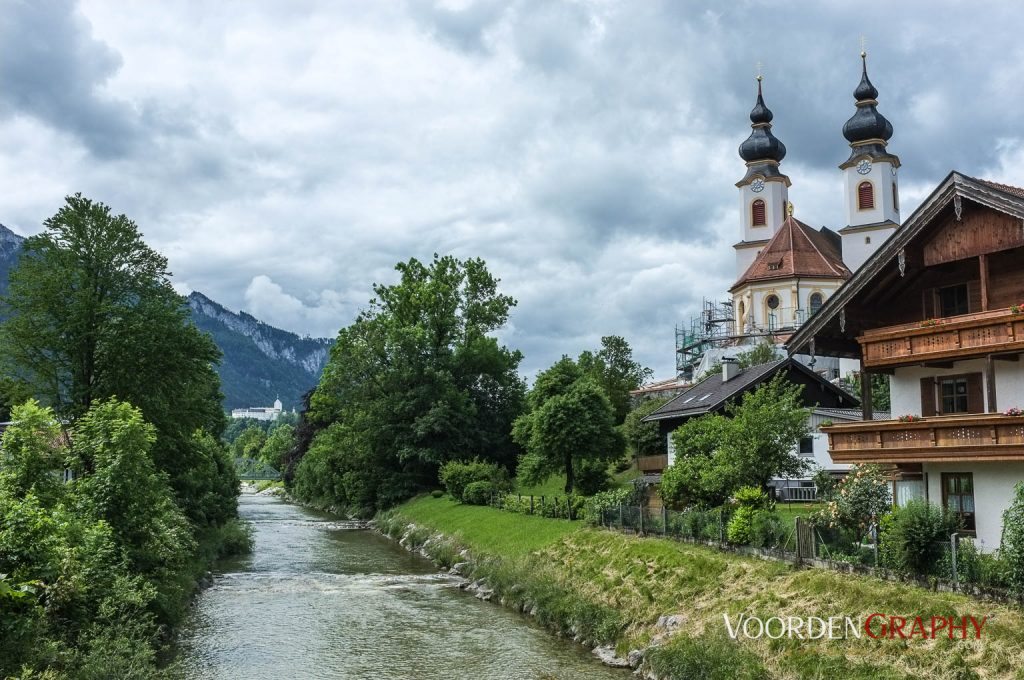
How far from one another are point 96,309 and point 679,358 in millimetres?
88064

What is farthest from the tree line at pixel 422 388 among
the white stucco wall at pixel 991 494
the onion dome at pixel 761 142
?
the onion dome at pixel 761 142

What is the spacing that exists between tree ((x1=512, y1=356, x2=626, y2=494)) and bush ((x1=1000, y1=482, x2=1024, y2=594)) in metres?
28.7

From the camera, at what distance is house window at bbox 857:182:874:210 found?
10019 cm

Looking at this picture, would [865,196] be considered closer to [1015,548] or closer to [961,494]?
[961,494]

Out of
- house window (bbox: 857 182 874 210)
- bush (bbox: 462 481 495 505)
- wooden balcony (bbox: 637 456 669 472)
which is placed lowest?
bush (bbox: 462 481 495 505)

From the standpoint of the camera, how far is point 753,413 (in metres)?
29.5

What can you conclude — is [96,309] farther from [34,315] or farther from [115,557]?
[115,557]

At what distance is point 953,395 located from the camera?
25.9m

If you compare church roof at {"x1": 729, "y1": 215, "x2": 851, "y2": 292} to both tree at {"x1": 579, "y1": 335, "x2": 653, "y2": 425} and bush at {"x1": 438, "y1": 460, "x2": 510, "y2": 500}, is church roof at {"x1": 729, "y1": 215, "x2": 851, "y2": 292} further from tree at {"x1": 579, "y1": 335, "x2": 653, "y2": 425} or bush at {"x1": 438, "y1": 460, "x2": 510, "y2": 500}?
bush at {"x1": 438, "y1": 460, "x2": 510, "y2": 500}

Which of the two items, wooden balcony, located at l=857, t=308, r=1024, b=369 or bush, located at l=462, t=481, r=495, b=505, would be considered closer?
wooden balcony, located at l=857, t=308, r=1024, b=369

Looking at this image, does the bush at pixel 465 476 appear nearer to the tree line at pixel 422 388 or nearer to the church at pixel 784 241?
the tree line at pixel 422 388

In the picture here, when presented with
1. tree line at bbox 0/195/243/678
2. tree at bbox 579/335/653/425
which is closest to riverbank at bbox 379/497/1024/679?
tree line at bbox 0/195/243/678

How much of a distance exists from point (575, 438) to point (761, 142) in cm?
7697

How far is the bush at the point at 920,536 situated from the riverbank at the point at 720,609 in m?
0.65
